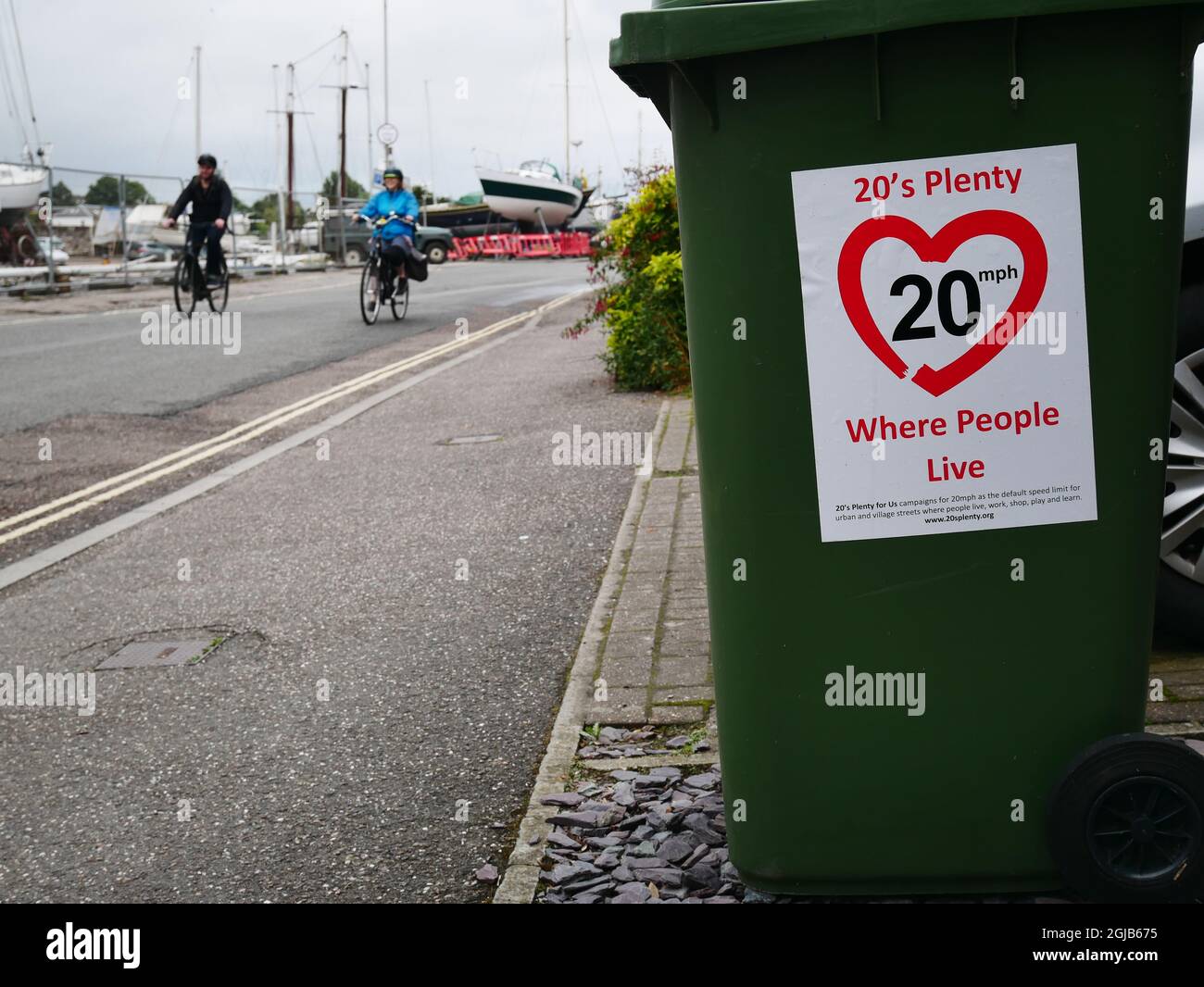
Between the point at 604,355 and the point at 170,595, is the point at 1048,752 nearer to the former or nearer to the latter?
the point at 170,595

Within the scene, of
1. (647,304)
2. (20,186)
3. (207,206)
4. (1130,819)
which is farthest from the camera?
(20,186)

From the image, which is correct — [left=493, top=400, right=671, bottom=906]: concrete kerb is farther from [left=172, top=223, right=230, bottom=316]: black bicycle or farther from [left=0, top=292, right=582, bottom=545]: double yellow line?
[left=172, top=223, right=230, bottom=316]: black bicycle

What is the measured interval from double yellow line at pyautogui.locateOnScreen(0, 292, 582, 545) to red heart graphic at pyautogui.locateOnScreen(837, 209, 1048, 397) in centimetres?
566

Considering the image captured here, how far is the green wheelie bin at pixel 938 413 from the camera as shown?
2627mm

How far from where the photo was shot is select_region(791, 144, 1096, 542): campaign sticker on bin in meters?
2.64

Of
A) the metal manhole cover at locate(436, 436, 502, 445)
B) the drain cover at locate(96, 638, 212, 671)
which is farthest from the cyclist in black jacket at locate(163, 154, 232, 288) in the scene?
the drain cover at locate(96, 638, 212, 671)

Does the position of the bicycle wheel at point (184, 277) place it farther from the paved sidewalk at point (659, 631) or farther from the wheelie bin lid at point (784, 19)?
the wheelie bin lid at point (784, 19)

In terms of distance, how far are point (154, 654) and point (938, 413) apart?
349 centimetres

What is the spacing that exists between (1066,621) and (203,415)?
9.19 meters

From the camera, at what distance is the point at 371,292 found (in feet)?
60.8

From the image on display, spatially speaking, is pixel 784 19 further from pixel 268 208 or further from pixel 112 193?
pixel 268 208

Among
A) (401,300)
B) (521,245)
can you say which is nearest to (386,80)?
(521,245)
